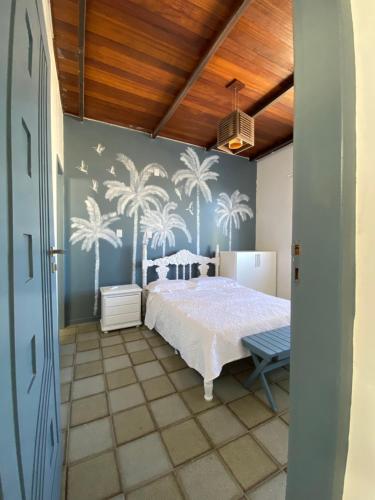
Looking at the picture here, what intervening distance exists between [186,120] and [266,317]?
2.77m

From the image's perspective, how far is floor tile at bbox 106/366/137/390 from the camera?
1809mm

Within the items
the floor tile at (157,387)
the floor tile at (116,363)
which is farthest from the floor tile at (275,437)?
the floor tile at (116,363)

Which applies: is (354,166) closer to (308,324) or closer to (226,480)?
(308,324)

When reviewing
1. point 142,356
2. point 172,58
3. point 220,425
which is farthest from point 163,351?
point 172,58

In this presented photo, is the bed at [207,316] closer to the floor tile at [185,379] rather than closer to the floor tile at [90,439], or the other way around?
the floor tile at [185,379]

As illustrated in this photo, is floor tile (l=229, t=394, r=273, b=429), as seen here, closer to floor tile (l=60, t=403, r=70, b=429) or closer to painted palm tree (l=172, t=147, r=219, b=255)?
floor tile (l=60, t=403, r=70, b=429)

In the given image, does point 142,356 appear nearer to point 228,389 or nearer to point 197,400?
point 197,400

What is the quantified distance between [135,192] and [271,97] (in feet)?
7.06

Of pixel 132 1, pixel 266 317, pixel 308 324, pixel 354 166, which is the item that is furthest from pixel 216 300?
pixel 132 1

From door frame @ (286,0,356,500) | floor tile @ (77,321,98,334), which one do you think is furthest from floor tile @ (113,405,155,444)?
floor tile @ (77,321,98,334)

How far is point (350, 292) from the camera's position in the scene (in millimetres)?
415

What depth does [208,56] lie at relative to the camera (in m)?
1.89

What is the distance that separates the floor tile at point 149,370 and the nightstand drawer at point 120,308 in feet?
2.98

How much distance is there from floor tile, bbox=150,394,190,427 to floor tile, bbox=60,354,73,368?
1.03 metres
